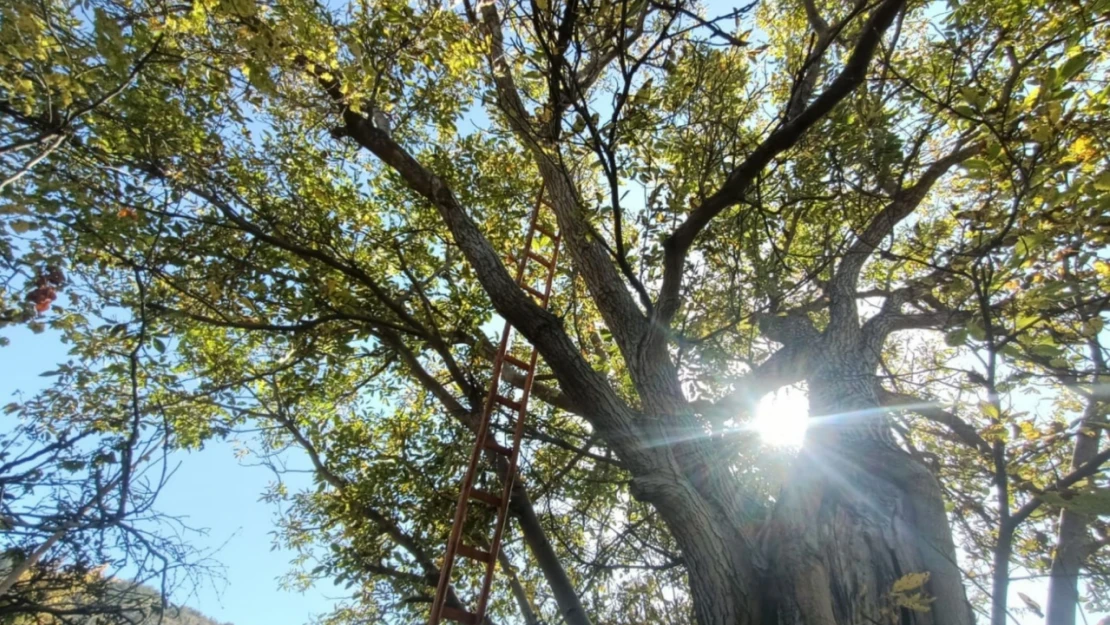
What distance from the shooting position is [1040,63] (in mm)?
2773

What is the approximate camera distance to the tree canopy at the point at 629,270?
233 centimetres

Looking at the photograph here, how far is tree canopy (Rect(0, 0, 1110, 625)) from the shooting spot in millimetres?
2332

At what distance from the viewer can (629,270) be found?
326cm

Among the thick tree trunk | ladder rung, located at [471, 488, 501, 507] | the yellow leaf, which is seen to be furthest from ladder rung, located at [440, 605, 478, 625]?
the yellow leaf

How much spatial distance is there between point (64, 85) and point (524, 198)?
4.05 meters

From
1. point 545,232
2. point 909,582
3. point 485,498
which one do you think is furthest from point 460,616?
point 545,232

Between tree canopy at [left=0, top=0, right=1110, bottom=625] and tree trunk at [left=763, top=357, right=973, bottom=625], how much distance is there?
0.06ft

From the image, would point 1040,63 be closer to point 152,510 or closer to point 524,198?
point 524,198

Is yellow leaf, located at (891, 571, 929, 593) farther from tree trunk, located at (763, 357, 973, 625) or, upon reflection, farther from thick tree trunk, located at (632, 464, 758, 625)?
thick tree trunk, located at (632, 464, 758, 625)

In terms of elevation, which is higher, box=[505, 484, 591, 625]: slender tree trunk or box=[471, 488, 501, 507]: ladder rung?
box=[471, 488, 501, 507]: ladder rung

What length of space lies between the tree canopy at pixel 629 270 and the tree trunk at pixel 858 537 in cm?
2

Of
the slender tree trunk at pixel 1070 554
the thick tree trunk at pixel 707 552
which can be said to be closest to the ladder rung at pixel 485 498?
the thick tree trunk at pixel 707 552

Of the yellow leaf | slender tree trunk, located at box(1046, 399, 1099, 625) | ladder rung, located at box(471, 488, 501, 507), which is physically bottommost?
slender tree trunk, located at box(1046, 399, 1099, 625)

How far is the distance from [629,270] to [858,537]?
1788 mm
